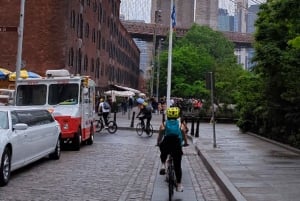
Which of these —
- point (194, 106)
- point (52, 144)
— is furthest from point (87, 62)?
point (52, 144)

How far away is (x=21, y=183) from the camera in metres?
11.7

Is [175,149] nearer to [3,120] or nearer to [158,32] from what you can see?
[3,120]

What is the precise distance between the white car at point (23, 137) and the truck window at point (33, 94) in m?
4.35

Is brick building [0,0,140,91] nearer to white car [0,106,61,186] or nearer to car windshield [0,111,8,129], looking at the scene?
white car [0,106,61,186]

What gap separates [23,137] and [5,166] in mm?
1365

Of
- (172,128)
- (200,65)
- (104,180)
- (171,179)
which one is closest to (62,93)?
(104,180)

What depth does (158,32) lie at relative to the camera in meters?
105

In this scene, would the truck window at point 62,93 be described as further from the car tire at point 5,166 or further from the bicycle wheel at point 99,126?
the bicycle wheel at point 99,126

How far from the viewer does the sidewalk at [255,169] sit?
10352 millimetres

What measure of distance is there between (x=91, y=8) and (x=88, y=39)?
3413 mm

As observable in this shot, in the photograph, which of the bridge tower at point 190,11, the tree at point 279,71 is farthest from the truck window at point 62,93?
the bridge tower at point 190,11

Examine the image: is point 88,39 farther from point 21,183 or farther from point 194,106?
point 21,183

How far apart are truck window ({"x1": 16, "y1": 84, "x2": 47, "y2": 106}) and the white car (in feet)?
14.3

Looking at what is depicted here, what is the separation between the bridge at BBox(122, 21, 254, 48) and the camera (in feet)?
345
